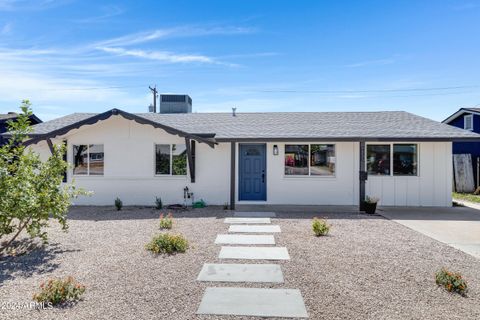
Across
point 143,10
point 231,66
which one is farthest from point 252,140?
point 231,66

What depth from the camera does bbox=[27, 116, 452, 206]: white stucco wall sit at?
1134cm

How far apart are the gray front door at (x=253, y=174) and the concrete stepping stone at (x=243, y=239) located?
4511mm

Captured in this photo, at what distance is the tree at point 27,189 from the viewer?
17.9 ft

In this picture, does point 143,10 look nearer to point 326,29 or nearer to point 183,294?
point 326,29

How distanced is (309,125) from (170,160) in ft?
18.7

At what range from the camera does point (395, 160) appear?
11.5 metres

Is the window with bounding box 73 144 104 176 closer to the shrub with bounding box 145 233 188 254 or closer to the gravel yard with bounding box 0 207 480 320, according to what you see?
the gravel yard with bounding box 0 207 480 320

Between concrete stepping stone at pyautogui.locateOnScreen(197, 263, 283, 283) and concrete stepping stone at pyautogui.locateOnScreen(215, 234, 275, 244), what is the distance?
4.77 ft

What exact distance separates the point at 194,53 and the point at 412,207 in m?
12.4

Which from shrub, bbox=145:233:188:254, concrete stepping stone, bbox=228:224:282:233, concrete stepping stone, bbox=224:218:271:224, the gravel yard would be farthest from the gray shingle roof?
shrub, bbox=145:233:188:254

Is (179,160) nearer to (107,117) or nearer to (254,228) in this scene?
(107,117)

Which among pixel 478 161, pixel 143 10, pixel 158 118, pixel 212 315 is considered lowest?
pixel 212 315

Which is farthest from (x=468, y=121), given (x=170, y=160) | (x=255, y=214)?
(x=170, y=160)

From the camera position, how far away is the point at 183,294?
4.05 metres
